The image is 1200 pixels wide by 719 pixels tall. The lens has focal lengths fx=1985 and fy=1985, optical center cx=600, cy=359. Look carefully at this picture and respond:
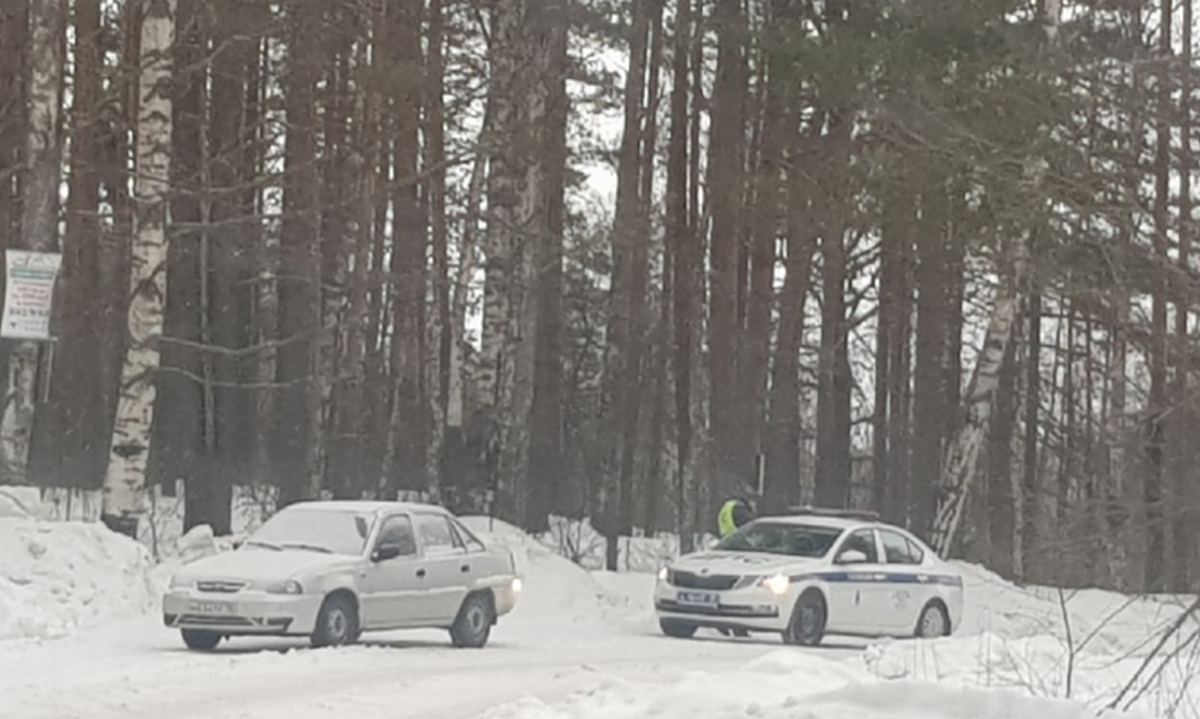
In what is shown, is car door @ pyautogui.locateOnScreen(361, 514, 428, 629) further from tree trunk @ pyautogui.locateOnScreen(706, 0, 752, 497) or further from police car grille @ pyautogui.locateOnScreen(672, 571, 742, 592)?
tree trunk @ pyautogui.locateOnScreen(706, 0, 752, 497)

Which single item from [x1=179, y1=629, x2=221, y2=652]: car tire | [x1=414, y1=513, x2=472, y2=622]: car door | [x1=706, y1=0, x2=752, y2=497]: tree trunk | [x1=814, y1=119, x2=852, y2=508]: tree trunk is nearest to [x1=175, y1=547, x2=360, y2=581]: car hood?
[x1=179, y1=629, x2=221, y2=652]: car tire

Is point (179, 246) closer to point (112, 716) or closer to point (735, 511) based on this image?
point (735, 511)

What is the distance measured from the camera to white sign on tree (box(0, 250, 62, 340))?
68.1 ft

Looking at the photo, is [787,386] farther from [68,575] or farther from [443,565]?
[68,575]

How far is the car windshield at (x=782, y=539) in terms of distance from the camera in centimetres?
2355

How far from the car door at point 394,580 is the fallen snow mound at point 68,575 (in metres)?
2.89

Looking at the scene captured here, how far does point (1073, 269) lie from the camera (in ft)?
62.4

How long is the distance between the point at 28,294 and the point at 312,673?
6.51 meters

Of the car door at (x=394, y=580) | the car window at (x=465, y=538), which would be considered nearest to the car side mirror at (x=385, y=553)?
the car door at (x=394, y=580)

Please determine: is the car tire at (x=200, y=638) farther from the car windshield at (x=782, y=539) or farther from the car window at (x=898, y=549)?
the car window at (x=898, y=549)

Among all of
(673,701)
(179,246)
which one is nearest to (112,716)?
(673,701)

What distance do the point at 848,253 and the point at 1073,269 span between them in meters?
19.5

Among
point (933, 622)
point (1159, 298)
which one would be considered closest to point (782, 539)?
point (933, 622)

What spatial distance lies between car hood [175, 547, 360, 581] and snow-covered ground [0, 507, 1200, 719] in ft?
2.39
